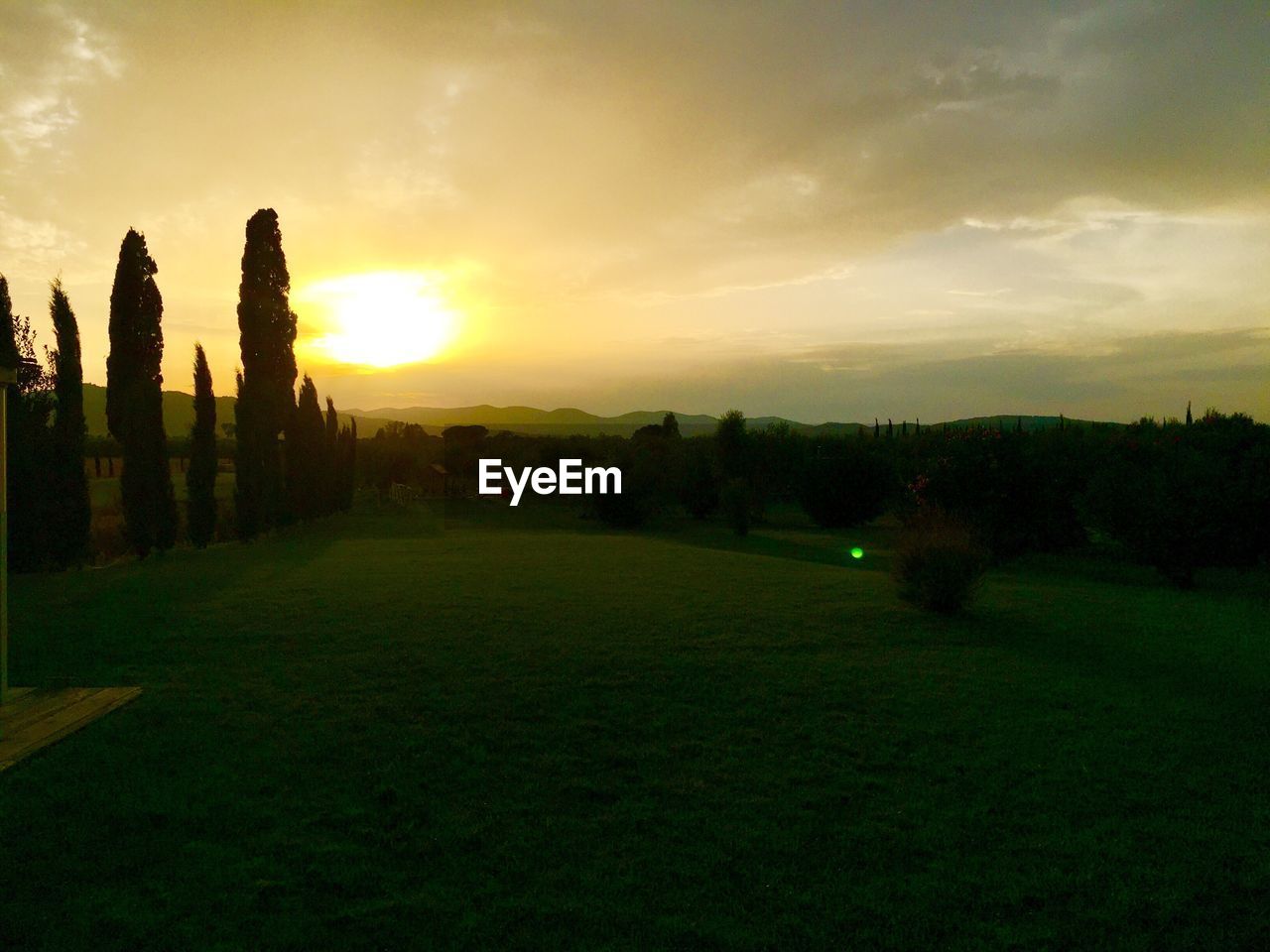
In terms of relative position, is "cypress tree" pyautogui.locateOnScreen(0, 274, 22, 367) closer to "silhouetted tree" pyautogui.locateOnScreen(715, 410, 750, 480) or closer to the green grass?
the green grass

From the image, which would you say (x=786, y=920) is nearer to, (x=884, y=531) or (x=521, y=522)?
(x=884, y=531)

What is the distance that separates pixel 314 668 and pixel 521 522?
24.7 m

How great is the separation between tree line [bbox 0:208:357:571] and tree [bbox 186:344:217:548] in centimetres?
3

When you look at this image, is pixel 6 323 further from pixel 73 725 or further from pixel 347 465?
pixel 347 465

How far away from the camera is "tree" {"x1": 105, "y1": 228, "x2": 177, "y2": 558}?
19.7 metres

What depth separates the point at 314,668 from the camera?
25.2 feet

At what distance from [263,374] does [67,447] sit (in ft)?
32.7

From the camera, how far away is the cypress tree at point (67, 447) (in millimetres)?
17500

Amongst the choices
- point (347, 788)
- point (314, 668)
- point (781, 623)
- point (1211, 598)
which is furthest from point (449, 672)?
point (1211, 598)

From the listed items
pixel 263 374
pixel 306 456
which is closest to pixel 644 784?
pixel 263 374

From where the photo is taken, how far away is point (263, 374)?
89.2 feet

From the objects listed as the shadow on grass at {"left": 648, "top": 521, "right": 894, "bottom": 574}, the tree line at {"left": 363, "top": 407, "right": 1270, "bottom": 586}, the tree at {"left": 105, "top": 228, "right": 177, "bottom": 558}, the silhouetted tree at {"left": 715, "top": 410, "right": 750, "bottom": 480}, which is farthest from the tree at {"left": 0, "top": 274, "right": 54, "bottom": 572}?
the silhouetted tree at {"left": 715, "top": 410, "right": 750, "bottom": 480}

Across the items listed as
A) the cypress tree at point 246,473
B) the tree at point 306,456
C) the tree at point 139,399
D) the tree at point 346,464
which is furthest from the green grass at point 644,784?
the tree at point 346,464

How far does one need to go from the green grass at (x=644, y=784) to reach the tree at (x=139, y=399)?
1068 centimetres
